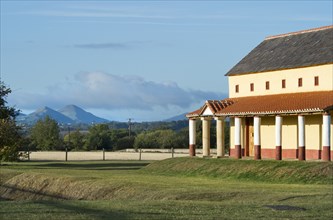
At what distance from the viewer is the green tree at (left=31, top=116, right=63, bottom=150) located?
110375 millimetres

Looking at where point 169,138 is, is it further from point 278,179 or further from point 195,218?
point 195,218

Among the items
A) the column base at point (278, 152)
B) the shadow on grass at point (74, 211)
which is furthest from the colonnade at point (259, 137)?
the shadow on grass at point (74, 211)

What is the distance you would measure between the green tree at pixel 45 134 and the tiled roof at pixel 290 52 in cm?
5282

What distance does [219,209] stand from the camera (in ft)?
80.3

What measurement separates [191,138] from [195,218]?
3916 cm

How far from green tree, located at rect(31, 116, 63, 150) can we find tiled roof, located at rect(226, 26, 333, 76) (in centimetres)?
5282

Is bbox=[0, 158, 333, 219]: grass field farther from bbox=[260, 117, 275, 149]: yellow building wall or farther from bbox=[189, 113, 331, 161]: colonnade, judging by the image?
bbox=[260, 117, 275, 149]: yellow building wall

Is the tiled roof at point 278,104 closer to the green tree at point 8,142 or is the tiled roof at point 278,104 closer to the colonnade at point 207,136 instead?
the colonnade at point 207,136

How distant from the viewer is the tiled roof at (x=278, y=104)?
4888cm

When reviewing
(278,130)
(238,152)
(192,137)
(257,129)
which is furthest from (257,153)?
(192,137)

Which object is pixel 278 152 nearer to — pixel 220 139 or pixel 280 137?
pixel 280 137

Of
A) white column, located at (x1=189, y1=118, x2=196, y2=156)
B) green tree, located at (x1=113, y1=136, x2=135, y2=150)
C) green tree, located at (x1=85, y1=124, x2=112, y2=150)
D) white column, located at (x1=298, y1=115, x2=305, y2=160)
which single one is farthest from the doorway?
green tree, located at (x1=113, y1=136, x2=135, y2=150)

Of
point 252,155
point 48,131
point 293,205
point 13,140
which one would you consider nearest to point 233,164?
point 252,155

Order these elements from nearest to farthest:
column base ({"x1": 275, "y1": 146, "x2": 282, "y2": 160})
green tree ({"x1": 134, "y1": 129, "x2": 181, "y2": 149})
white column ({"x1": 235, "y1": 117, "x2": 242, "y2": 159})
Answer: column base ({"x1": 275, "y1": 146, "x2": 282, "y2": 160}) < white column ({"x1": 235, "y1": 117, "x2": 242, "y2": 159}) < green tree ({"x1": 134, "y1": 129, "x2": 181, "y2": 149})
